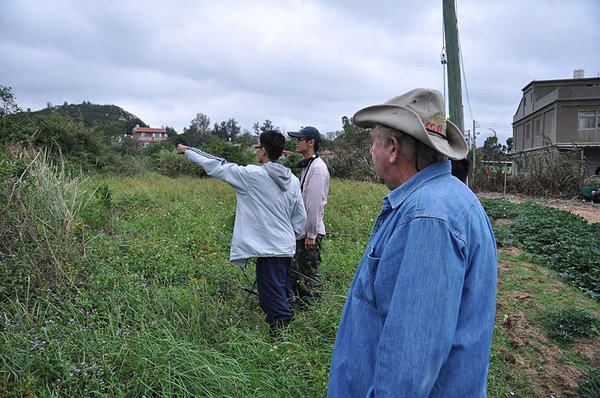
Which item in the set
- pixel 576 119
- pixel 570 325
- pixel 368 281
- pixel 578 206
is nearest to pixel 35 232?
pixel 368 281

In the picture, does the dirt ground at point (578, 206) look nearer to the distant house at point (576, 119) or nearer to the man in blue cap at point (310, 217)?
the man in blue cap at point (310, 217)

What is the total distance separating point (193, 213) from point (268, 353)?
18.5 ft

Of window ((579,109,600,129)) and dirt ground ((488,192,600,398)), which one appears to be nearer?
dirt ground ((488,192,600,398))

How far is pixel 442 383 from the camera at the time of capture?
49.1 inches

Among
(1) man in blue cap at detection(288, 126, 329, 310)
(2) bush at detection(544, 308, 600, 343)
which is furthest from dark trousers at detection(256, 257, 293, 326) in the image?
(2) bush at detection(544, 308, 600, 343)

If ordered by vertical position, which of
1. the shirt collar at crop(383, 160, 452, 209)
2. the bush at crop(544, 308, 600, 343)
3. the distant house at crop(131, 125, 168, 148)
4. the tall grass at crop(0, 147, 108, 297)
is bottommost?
the bush at crop(544, 308, 600, 343)

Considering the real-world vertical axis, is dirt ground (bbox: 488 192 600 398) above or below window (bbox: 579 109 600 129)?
below

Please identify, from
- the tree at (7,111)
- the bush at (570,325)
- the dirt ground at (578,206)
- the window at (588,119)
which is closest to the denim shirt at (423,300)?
the bush at (570,325)

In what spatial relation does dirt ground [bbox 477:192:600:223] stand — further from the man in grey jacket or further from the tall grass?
the tall grass

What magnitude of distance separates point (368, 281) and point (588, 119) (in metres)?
36.8

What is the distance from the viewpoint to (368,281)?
1338 mm

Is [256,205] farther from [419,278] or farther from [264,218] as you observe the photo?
[419,278]

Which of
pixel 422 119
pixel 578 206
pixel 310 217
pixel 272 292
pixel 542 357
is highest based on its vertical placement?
pixel 422 119

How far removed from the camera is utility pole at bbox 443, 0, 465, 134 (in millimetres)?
4906
